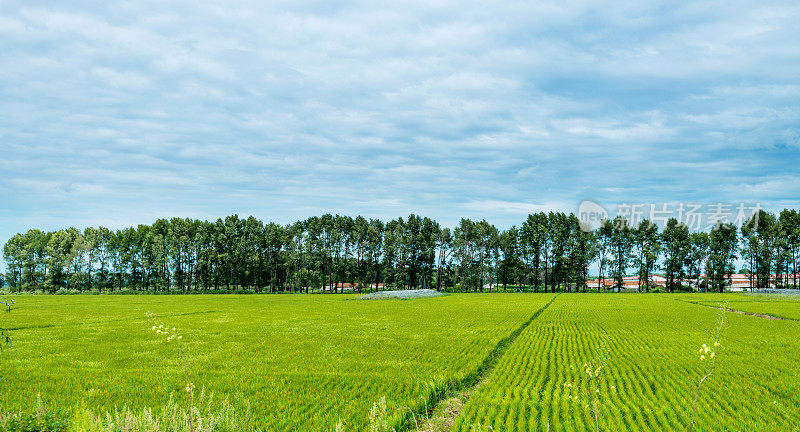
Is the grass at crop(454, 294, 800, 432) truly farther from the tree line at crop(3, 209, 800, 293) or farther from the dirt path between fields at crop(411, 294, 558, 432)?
the tree line at crop(3, 209, 800, 293)

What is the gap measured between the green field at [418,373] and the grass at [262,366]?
7cm

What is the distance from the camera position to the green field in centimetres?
1047

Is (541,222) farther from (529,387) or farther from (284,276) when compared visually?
(529,387)

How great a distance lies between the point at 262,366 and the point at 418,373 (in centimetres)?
566

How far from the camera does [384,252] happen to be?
104688mm

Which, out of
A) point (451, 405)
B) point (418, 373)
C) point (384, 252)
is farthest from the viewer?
point (384, 252)

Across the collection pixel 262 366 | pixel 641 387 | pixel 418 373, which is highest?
pixel 641 387

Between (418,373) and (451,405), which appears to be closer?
(451,405)

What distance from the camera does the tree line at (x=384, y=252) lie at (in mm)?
99688

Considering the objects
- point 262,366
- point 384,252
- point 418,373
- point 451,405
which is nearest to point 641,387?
point 451,405

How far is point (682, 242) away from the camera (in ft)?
338

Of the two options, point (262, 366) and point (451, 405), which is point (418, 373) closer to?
point (451, 405)

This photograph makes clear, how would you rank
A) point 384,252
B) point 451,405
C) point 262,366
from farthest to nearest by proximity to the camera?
point 384,252
point 262,366
point 451,405

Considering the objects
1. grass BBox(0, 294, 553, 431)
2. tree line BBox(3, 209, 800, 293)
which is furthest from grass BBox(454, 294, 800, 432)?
tree line BBox(3, 209, 800, 293)
